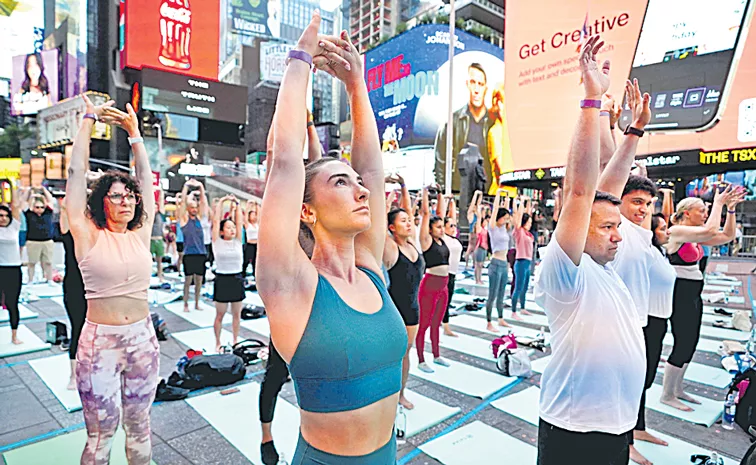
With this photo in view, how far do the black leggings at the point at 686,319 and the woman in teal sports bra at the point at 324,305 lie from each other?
3.63m

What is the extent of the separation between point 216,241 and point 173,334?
1.79 meters

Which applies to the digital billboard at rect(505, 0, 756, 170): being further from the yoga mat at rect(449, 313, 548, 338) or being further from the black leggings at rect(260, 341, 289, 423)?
the black leggings at rect(260, 341, 289, 423)

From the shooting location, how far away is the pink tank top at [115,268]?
2342 millimetres

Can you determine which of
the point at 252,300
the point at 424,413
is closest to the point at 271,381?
the point at 424,413

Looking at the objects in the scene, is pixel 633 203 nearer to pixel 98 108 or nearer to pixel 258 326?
pixel 98 108

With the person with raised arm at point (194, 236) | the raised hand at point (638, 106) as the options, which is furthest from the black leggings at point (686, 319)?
the person with raised arm at point (194, 236)

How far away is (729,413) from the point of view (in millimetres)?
3674

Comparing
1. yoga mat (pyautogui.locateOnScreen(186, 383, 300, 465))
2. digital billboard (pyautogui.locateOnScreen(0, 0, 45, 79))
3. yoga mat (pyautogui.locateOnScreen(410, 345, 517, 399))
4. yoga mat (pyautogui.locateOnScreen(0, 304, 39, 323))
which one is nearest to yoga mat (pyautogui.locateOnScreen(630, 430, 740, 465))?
yoga mat (pyautogui.locateOnScreen(410, 345, 517, 399))

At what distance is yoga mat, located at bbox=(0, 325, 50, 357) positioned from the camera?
5.22 metres

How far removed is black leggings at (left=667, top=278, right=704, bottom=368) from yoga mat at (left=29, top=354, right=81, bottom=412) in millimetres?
5432

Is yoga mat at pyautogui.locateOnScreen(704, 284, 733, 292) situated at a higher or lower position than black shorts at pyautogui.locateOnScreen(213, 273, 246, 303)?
lower

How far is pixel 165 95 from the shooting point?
26844 mm

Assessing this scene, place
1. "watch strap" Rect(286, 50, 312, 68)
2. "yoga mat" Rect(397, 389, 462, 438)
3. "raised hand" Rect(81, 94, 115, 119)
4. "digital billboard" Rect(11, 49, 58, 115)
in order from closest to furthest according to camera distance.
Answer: "watch strap" Rect(286, 50, 312, 68), "raised hand" Rect(81, 94, 115, 119), "yoga mat" Rect(397, 389, 462, 438), "digital billboard" Rect(11, 49, 58, 115)

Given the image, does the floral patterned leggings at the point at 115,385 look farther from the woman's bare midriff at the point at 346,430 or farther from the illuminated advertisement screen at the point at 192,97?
the illuminated advertisement screen at the point at 192,97
